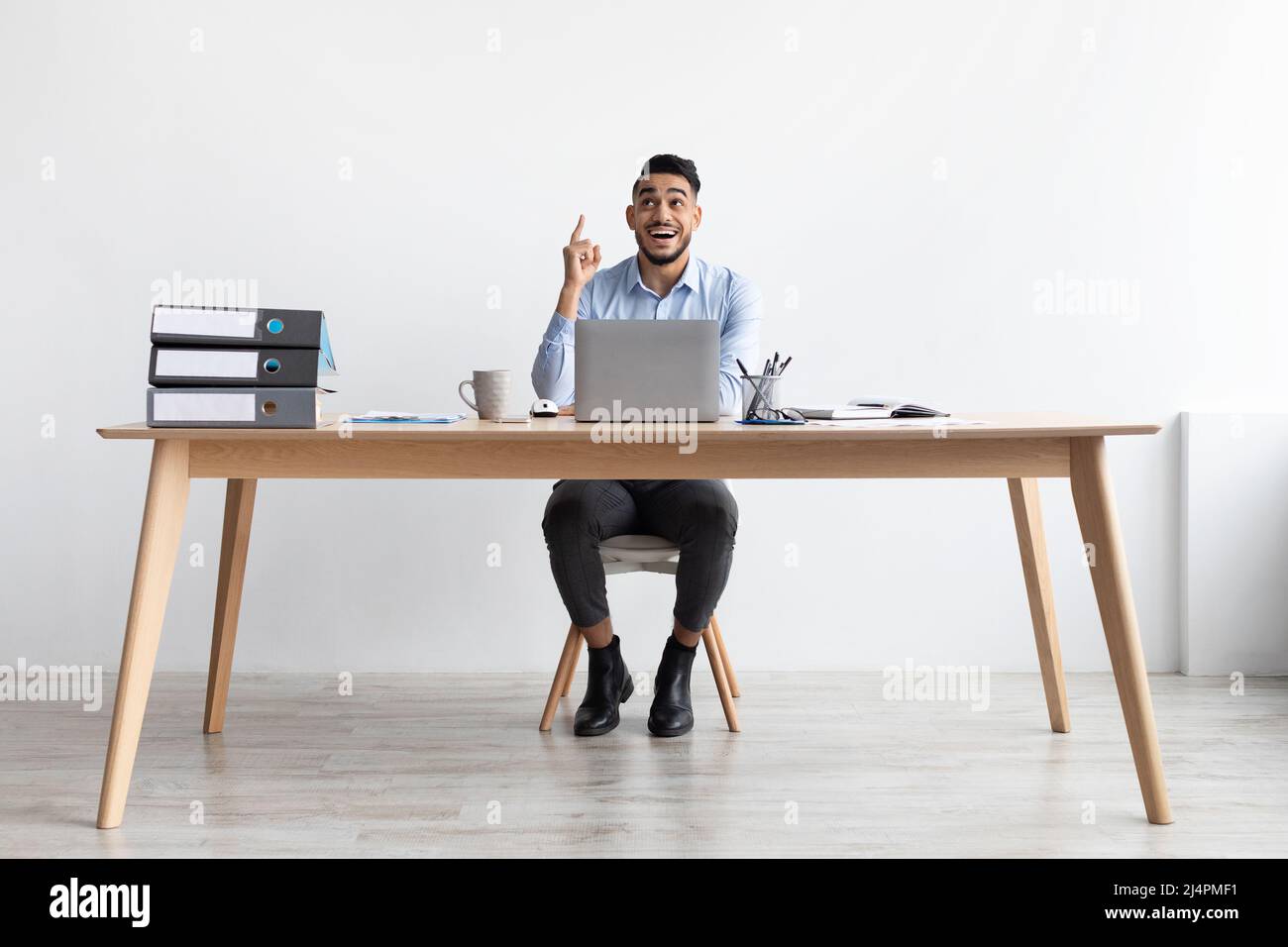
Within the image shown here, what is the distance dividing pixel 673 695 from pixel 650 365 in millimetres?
847

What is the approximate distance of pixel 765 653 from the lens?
123 inches

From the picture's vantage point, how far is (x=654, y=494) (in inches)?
98.6

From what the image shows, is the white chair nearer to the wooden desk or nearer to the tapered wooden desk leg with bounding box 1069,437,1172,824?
the wooden desk

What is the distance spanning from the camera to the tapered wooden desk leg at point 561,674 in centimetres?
251

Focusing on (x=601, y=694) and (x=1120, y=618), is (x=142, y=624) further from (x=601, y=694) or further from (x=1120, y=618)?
(x=1120, y=618)

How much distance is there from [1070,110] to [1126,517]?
3.50 ft

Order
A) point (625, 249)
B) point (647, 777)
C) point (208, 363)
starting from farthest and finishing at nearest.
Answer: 1. point (625, 249)
2. point (647, 777)
3. point (208, 363)

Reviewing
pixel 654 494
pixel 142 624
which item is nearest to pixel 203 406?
pixel 142 624

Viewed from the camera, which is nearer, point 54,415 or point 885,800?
point 885,800

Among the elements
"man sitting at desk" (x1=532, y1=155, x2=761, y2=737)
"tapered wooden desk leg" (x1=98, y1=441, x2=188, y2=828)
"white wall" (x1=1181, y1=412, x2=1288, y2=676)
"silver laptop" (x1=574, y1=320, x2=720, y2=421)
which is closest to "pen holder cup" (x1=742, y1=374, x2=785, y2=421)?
"silver laptop" (x1=574, y1=320, x2=720, y2=421)

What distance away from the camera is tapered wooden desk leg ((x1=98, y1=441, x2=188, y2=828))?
74.7 inches

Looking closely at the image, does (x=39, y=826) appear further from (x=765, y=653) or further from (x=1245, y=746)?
(x=1245, y=746)

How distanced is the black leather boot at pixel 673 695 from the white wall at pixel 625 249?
0.58 m

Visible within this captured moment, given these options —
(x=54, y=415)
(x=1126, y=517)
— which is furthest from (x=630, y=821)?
(x=54, y=415)
